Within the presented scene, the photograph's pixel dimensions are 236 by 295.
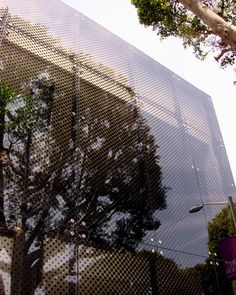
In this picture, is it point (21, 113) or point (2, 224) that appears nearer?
point (2, 224)

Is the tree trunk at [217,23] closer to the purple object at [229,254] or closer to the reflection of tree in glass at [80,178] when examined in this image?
the reflection of tree in glass at [80,178]

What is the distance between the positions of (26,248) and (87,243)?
1.04m

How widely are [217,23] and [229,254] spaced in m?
4.64

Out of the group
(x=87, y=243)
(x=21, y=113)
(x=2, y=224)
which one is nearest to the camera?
(x=2, y=224)

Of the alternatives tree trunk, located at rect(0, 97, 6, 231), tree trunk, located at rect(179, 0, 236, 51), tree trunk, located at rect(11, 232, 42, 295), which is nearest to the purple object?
tree trunk, located at rect(179, 0, 236, 51)

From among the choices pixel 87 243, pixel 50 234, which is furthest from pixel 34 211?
pixel 87 243

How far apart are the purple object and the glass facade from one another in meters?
0.32

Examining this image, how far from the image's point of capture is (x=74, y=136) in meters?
6.18

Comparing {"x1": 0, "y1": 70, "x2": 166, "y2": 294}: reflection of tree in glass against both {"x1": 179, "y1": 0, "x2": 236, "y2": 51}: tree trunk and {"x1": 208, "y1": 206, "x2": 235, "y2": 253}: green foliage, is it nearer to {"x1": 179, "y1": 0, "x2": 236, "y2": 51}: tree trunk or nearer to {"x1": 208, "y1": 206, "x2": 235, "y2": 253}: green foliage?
{"x1": 208, "y1": 206, "x2": 235, "y2": 253}: green foliage

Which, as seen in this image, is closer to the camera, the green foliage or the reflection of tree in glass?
the reflection of tree in glass

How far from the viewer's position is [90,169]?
19.8 ft

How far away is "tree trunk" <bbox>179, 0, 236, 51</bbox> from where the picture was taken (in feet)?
20.5

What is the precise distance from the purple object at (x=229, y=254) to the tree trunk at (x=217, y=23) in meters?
4.01

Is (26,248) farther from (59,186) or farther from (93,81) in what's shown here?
(93,81)
